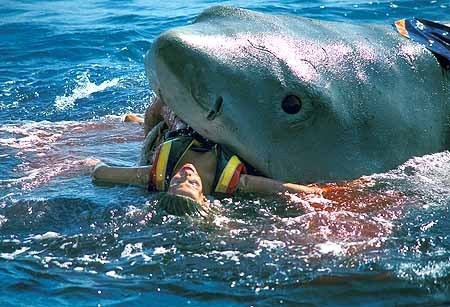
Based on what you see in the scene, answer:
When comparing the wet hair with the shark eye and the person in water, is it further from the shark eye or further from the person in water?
the shark eye

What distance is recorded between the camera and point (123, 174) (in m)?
4.85

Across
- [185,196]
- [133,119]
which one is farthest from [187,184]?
[133,119]

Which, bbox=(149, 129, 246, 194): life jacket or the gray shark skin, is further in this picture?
bbox=(149, 129, 246, 194): life jacket

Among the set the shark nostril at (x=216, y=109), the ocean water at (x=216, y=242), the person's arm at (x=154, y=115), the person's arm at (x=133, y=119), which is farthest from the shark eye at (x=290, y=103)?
the person's arm at (x=133, y=119)

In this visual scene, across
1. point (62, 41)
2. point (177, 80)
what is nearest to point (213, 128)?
point (177, 80)

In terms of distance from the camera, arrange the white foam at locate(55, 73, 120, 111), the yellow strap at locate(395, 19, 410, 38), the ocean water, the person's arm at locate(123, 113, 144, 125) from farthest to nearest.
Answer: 1. the white foam at locate(55, 73, 120, 111)
2. the person's arm at locate(123, 113, 144, 125)
3. the yellow strap at locate(395, 19, 410, 38)
4. the ocean water

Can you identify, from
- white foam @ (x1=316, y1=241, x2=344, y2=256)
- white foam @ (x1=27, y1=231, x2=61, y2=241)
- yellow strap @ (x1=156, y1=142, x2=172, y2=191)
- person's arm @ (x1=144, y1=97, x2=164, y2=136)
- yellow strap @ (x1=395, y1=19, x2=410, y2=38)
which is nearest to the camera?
white foam @ (x1=316, y1=241, x2=344, y2=256)

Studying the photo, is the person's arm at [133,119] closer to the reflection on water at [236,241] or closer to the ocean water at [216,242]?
the ocean water at [216,242]

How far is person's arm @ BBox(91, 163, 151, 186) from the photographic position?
4.77 m

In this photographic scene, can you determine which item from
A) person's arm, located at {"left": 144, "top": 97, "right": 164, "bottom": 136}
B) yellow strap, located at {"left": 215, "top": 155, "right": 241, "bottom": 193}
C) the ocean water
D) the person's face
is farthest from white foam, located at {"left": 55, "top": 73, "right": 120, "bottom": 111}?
the person's face

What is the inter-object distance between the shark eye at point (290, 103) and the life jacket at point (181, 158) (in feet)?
1.16

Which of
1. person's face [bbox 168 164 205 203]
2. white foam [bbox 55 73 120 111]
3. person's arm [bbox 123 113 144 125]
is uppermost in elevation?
person's face [bbox 168 164 205 203]

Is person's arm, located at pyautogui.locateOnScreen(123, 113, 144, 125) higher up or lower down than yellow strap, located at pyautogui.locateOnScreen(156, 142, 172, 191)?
lower down

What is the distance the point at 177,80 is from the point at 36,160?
1771 millimetres
